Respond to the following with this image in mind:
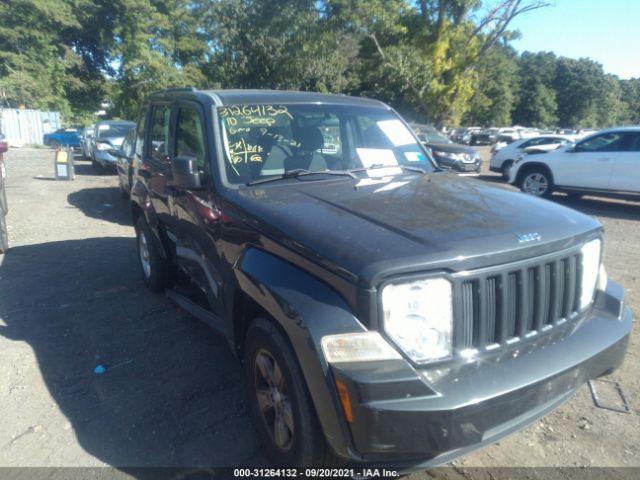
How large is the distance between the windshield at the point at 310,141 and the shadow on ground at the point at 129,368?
4.96 ft

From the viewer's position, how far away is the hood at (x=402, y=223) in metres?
2.30

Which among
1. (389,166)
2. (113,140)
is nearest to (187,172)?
(389,166)

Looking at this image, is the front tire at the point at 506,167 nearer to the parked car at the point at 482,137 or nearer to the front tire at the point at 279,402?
the front tire at the point at 279,402

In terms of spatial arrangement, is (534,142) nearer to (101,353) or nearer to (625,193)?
(625,193)

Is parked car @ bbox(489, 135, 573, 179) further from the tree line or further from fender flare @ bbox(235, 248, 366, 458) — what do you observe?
fender flare @ bbox(235, 248, 366, 458)

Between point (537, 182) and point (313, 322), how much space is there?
10944mm

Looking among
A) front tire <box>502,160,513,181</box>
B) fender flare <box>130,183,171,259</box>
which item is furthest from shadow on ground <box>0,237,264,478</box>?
front tire <box>502,160,513,181</box>

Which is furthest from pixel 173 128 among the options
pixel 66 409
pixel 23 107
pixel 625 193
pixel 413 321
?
pixel 23 107

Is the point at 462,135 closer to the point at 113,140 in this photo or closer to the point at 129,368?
the point at 113,140

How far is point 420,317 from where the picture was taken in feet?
7.43

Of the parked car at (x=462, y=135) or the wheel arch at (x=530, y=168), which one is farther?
the parked car at (x=462, y=135)

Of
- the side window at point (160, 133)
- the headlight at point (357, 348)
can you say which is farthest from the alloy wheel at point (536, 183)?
the headlight at point (357, 348)

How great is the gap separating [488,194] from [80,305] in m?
4.06

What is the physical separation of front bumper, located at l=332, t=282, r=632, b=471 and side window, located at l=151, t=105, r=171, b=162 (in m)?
3.13
